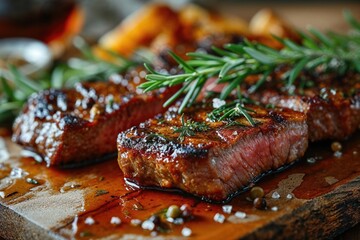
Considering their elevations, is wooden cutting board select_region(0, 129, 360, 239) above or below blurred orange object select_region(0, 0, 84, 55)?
below

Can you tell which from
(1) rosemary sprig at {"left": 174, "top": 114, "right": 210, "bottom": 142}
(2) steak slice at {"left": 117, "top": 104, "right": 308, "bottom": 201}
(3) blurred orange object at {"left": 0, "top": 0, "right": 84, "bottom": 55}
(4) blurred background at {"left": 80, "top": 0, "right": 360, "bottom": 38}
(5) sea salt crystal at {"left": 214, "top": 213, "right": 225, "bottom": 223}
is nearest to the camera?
(5) sea salt crystal at {"left": 214, "top": 213, "right": 225, "bottom": 223}

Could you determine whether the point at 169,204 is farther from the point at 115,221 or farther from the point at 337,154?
the point at 337,154

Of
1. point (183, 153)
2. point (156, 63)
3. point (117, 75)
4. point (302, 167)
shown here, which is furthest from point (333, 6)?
point (183, 153)

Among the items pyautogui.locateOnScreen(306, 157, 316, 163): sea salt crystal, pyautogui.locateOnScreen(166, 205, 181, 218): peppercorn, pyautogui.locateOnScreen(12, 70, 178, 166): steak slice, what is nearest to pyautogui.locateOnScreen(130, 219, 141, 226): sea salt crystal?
pyautogui.locateOnScreen(166, 205, 181, 218): peppercorn

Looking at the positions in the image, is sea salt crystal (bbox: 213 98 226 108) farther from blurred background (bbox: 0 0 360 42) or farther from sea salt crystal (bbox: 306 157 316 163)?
blurred background (bbox: 0 0 360 42)

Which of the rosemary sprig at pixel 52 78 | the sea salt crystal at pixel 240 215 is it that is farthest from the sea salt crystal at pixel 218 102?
the rosemary sprig at pixel 52 78

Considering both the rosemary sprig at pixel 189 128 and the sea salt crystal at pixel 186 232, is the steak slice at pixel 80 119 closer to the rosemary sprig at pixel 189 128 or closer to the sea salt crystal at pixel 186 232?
the rosemary sprig at pixel 189 128

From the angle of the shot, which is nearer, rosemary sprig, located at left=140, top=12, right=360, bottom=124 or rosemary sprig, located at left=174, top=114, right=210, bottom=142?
rosemary sprig, located at left=174, top=114, right=210, bottom=142
